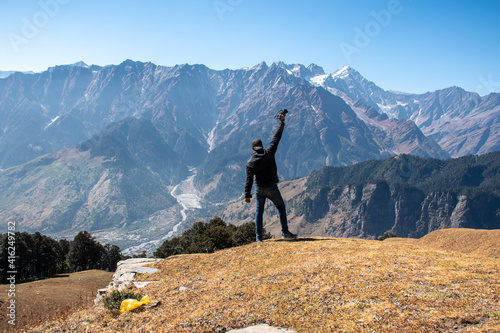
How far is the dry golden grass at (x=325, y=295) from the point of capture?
8.03 meters

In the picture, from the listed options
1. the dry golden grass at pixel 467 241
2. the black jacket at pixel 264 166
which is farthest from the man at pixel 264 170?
the dry golden grass at pixel 467 241

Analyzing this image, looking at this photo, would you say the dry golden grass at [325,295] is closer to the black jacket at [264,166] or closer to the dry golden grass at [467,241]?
the black jacket at [264,166]

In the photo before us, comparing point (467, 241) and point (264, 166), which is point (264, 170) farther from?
point (467, 241)

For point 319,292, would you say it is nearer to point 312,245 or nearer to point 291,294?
point 291,294

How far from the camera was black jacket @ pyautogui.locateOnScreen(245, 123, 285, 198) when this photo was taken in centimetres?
1662

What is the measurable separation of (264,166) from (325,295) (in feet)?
26.3

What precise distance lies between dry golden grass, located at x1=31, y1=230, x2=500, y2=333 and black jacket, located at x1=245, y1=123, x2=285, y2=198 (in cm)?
375

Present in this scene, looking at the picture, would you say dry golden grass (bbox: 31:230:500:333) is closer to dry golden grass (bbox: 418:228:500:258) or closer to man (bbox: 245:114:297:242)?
man (bbox: 245:114:297:242)

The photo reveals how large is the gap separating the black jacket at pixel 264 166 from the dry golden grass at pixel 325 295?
12.3 feet

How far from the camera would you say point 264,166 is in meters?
16.8

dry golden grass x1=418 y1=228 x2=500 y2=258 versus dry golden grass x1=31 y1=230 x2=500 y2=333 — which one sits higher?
dry golden grass x1=31 y1=230 x2=500 y2=333

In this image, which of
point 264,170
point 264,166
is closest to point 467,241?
point 264,170

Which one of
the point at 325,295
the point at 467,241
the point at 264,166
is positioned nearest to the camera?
the point at 325,295

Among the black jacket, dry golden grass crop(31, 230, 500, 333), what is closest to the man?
the black jacket
